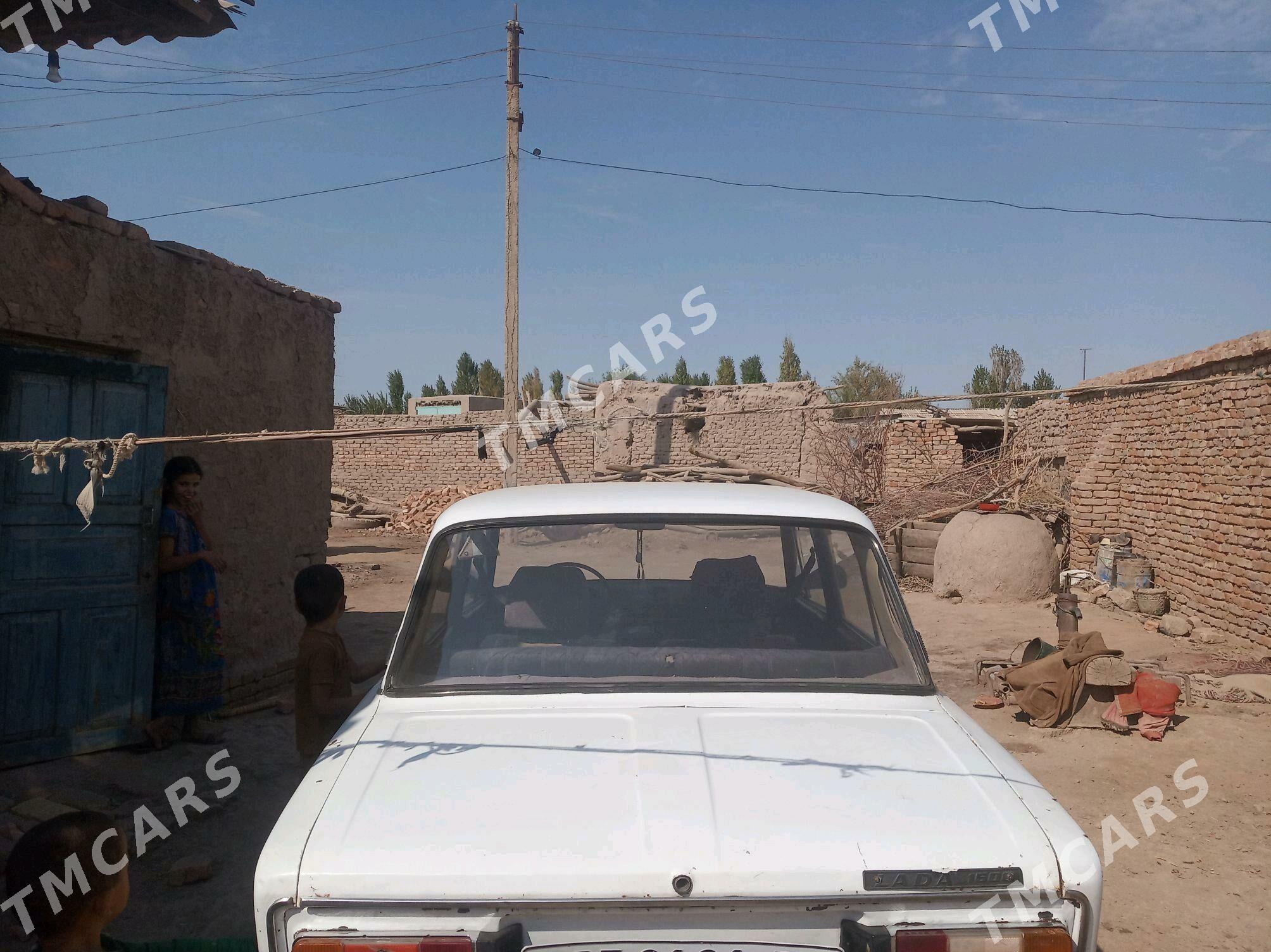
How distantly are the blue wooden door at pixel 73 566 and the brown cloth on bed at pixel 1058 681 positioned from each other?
5659mm

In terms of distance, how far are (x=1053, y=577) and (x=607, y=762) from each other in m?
10.7

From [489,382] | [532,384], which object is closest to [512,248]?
[532,384]

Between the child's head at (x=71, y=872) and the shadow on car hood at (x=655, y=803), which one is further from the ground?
the shadow on car hood at (x=655, y=803)

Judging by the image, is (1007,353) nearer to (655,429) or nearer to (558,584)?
(655,429)

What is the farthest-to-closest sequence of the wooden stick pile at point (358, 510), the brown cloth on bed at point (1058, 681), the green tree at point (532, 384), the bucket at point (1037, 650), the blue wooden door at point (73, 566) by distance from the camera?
1. the green tree at point (532, 384)
2. the wooden stick pile at point (358, 510)
3. the bucket at point (1037, 650)
4. the brown cloth on bed at point (1058, 681)
5. the blue wooden door at point (73, 566)

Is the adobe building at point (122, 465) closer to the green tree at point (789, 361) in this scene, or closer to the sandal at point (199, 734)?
the sandal at point (199, 734)

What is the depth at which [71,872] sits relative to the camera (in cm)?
172

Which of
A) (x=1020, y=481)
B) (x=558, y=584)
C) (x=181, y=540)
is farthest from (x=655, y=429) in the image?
(x=558, y=584)

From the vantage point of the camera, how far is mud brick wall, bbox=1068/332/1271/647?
7.93 m

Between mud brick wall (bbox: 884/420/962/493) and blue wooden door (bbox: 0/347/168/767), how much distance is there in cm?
1304

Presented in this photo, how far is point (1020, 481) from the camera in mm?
14109

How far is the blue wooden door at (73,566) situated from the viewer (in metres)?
4.37

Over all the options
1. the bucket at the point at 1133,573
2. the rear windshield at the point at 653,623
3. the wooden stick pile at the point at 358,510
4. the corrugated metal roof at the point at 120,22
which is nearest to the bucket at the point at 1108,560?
the bucket at the point at 1133,573

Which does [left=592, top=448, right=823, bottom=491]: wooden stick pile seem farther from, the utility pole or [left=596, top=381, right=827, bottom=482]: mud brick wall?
the utility pole
